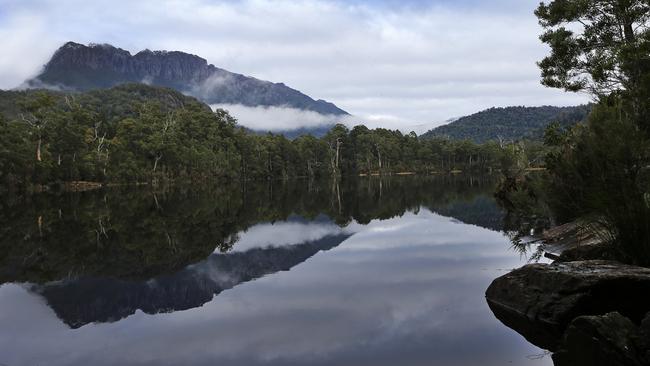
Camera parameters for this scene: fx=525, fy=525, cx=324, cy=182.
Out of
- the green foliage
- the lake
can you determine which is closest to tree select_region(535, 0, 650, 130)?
the green foliage

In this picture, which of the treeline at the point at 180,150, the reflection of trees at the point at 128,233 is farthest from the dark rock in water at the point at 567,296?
the treeline at the point at 180,150

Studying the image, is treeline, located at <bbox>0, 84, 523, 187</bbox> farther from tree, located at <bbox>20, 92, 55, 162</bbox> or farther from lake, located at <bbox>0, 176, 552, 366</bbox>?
lake, located at <bbox>0, 176, 552, 366</bbox>

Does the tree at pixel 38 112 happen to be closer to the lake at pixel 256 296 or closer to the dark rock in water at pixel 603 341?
the lake at pixel 256 296

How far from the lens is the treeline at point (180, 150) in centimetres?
6144

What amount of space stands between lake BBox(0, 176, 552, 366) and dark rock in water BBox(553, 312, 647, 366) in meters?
0.65

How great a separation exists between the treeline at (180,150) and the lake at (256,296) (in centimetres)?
4234

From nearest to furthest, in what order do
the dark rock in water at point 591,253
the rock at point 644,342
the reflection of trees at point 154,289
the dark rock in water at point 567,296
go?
the rock at point 644,342, the dark rock in water at point 567,296, the dark rock in water at point 591,253, the reflection of trees at point 154,289

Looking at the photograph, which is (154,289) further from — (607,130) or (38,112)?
(38,112)

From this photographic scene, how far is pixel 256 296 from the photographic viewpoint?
36.9 feet

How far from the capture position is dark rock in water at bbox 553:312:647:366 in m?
5.73

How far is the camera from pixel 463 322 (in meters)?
8.96

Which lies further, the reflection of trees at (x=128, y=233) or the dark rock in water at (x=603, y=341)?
the reflection of trees at (x=128, y=233)

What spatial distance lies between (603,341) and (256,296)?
279 inches

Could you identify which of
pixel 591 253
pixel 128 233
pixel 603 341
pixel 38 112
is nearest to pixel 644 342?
pixel 603 341
